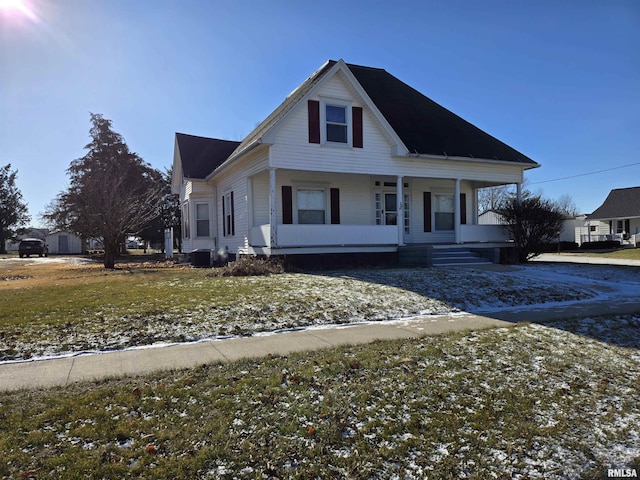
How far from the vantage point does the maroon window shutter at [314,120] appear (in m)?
15.0

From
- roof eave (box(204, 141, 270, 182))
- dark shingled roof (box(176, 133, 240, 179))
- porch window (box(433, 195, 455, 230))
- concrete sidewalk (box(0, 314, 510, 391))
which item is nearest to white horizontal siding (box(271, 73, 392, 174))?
roof eave (box(204, 141, 270, 182))

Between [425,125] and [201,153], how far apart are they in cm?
1172

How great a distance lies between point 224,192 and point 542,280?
44.6 ft

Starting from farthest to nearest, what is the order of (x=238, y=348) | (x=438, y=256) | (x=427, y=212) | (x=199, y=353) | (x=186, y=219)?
(x=186, y=219) < (x=427, y=212) < (x=438, y=256) < (x=238, y=348) < (x=199, y=353)

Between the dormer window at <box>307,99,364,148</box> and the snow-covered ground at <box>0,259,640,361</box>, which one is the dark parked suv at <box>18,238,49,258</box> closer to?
the dormer window at <box>307,99,364,148</box>

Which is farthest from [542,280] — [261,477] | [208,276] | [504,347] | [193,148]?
[193,148]

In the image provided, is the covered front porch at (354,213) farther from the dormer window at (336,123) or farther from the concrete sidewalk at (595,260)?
the concrete sidewalk at (595,260)

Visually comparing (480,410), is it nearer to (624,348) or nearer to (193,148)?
(624,348)

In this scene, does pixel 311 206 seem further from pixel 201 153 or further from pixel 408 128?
pixel 201 153

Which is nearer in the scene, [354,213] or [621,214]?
[354,213]

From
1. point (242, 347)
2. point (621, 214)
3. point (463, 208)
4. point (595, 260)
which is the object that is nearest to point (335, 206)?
point (463, 208)

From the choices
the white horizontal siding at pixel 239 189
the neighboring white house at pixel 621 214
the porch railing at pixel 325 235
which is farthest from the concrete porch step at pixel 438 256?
the neighboring white house at pixel 621 214

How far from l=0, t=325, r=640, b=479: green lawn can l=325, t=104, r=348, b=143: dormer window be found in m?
11.4

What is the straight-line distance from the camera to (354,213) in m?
17.9
